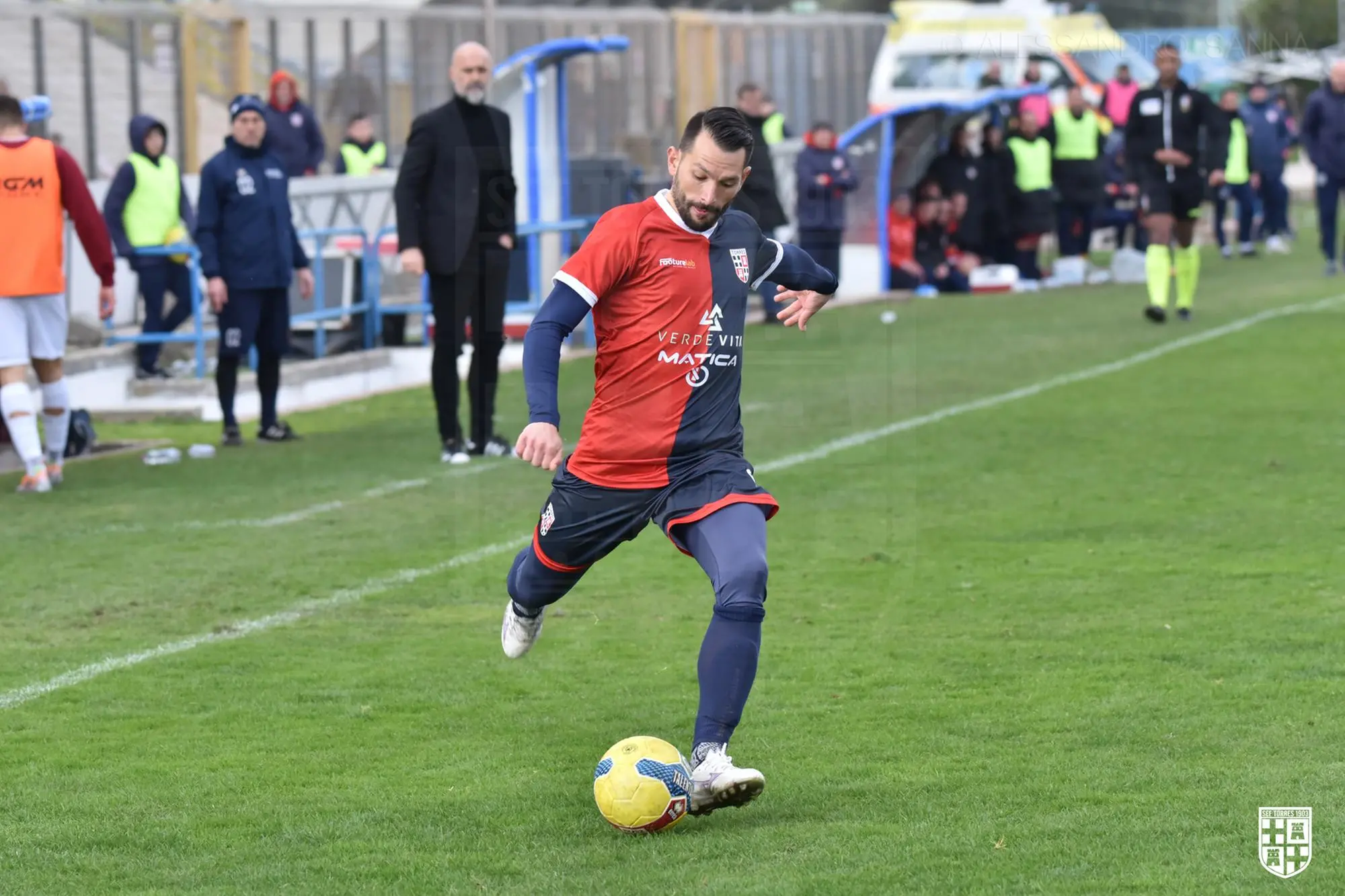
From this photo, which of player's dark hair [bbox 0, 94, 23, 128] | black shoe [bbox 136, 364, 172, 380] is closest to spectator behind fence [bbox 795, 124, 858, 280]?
black shoe [bbox 136, 364, 172, 380]

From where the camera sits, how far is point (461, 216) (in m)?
11.0

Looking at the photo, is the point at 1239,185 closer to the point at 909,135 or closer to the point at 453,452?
the point at 909,135

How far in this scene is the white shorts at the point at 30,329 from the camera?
34.3 feet

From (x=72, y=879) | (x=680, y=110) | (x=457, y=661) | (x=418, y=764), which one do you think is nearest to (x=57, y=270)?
(x=457, y=661)

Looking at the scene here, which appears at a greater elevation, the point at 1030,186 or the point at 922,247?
the point at 1030,186

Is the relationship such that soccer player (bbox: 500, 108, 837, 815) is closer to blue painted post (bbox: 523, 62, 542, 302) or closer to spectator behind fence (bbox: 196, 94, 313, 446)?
spectator behind fence (bbox: 196, 94, 313, 446)

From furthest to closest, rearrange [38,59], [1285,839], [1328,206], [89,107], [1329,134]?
[1328,206], [1329,134], [89,107], [38,59], [1285,839]

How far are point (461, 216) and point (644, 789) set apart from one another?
6.63 meters

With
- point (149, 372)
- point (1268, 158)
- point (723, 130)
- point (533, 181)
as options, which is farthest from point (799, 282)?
point (1268, 158)

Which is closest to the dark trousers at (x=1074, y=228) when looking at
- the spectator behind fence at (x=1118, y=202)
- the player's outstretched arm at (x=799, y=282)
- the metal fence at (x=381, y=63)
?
the spectator behind fence at (x=1118, y=202)

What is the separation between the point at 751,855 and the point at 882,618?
2813 millimetres

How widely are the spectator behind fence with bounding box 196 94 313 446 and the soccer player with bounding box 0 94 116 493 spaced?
1.09 meters

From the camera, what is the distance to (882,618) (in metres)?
7.43

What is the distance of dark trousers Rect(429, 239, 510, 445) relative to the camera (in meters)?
Answer: 11.1
